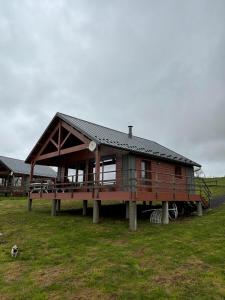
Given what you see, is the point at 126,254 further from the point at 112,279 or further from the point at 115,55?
the point at 115,55

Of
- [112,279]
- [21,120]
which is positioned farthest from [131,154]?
[21,120]

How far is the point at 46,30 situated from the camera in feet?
64.2

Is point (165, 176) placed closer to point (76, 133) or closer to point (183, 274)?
point (76, 133)

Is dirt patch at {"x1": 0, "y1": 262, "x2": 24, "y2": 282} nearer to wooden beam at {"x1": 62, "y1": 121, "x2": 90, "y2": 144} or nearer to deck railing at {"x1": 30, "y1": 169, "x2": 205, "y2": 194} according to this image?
deck railing at {"x1": 30, "y1": 169, "x2": 205, "y2": 194}

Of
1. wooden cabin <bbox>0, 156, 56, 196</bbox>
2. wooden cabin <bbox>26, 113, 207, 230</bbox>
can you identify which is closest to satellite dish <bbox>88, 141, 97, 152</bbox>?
wooden cabin <bbox>26, 113, 207, 230</bbox>

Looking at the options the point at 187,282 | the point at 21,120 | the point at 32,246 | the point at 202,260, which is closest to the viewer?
the point at 187,282

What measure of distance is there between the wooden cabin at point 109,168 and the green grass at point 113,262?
5.50 feet

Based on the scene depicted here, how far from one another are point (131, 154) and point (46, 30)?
1147 cm

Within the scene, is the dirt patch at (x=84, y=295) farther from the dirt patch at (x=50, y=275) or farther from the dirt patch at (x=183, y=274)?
the dirt patch at (x=183, y=274)

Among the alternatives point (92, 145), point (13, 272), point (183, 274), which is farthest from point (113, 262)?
point (92, 145)

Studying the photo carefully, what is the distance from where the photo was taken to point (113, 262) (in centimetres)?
820

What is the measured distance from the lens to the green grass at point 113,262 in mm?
6297

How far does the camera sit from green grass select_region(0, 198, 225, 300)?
20.7ft

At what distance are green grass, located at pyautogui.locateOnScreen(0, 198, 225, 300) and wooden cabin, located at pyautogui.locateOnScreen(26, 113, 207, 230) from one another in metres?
1.68
